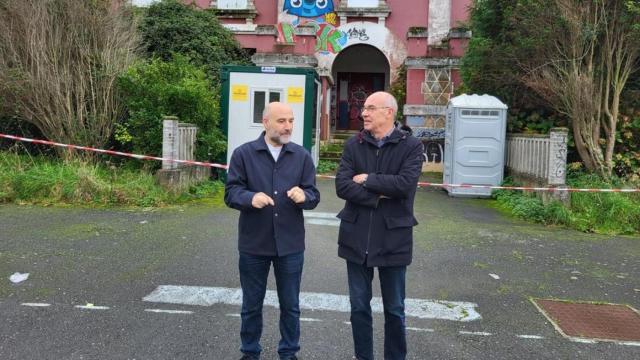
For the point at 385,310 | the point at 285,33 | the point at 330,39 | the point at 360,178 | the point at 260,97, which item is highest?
the point at 285,33

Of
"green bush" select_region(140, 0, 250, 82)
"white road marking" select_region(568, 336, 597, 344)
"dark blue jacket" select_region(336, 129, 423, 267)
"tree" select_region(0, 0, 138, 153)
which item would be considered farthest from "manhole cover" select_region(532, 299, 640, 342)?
"green bush" select_region(140, 0, 250, 82)

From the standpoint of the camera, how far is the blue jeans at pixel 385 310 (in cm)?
354

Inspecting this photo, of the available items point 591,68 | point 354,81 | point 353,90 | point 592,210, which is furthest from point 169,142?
point 354,81

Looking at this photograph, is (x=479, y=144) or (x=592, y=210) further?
(x=479, y=144)

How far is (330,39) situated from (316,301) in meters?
15.7

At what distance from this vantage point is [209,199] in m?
10.0

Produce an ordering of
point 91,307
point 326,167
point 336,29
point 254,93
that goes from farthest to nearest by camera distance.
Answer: point 336,29 → point 326,167 → point 254,93 → point 91,307

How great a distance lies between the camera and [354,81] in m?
22.4

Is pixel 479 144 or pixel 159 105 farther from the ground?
pixel 159 105

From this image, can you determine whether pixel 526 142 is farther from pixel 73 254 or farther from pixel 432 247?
pixel 73 254

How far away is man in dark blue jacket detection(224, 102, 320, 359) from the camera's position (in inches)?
142

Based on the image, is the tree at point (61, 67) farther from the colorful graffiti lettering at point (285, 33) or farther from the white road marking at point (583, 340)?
the white road marking at point (583, 340)

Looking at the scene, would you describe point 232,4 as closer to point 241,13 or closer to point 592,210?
point 241,13

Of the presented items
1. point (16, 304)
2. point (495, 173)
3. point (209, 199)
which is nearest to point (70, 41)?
point (209, 199)
